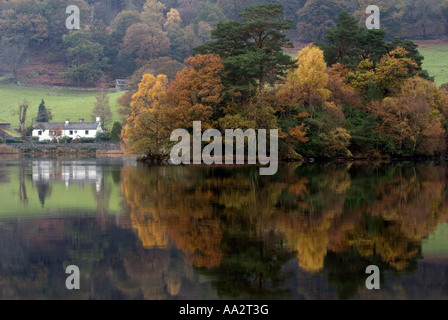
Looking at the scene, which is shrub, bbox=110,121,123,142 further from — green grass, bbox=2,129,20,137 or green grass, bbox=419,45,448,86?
green grass, bbox=419,45,448,86

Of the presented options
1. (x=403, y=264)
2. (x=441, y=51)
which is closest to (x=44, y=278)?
(x=403, y=264)

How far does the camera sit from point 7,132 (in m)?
82.2

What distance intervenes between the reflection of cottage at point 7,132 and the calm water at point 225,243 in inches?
2408

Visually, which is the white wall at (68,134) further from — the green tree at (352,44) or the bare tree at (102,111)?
the green tree at (352,44)

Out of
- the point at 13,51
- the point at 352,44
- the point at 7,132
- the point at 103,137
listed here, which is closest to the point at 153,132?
the point at 352,44

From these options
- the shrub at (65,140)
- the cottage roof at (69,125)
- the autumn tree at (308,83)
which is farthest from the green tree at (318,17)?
the autumn tree at (308,83)

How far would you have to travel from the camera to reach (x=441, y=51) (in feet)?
356

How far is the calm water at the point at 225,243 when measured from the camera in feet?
31.6

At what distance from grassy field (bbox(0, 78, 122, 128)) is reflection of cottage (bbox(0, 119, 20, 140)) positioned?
308cm

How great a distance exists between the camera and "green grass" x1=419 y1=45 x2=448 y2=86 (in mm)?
90750

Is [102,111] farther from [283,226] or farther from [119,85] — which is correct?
[283,226]

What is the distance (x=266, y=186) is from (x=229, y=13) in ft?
371

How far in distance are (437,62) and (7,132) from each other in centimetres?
7241
